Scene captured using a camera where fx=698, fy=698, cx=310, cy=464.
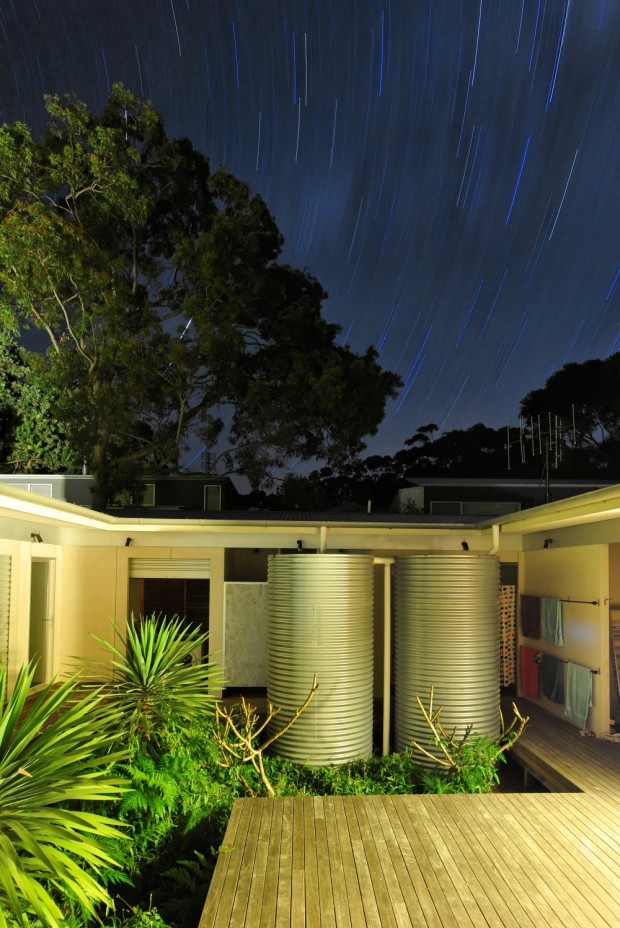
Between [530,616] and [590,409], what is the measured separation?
69.0ft

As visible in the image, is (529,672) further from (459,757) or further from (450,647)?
(459,757)

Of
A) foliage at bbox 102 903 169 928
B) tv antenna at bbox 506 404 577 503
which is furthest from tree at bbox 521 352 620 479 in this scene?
foliage at bbox 102 903 169 928

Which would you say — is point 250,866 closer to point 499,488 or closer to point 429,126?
point 429,126

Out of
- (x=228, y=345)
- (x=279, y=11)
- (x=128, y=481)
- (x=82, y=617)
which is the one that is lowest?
(x=82, y=617)

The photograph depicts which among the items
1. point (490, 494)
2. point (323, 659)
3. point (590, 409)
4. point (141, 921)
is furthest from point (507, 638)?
point (590, 409)

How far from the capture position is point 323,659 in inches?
266

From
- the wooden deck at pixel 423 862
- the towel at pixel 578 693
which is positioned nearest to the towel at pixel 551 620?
the towel at pixel 578 693

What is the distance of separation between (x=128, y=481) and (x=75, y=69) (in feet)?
27.9

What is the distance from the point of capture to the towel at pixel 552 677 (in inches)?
325

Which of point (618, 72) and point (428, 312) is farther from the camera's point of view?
point (428, 312)

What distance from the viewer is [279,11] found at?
38.1ft

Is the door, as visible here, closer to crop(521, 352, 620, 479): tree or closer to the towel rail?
the towel rail

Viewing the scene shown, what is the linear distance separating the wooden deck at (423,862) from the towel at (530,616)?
331 cm

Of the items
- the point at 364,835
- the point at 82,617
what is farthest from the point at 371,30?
the point at 364,835
